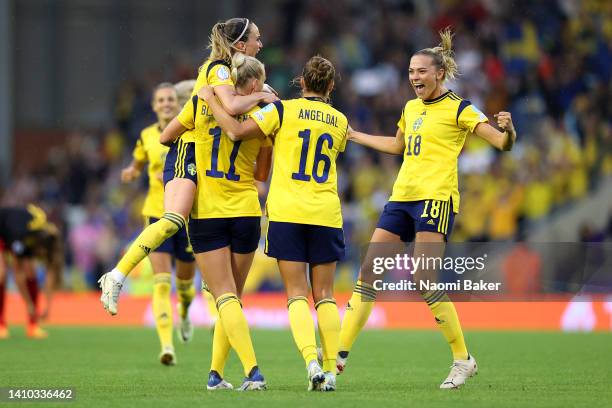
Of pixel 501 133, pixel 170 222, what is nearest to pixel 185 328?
pixel 170 222

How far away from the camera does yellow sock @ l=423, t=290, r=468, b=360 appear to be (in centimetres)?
903

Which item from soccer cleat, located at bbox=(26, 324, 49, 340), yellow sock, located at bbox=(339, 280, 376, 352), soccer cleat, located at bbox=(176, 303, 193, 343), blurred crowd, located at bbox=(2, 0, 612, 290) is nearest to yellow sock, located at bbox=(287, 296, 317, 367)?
yellow sock, located at bbox=(339, 280, 376, 352)

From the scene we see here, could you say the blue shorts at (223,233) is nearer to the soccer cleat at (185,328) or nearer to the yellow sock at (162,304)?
the yellow sock at (162,304)

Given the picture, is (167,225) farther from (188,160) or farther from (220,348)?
(220,348)

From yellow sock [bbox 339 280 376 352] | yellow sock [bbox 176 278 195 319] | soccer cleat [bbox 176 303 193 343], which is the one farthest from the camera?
soccer cleat [bbox 176 303 193 343]

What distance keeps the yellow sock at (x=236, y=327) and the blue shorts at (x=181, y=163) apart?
2.95 feet

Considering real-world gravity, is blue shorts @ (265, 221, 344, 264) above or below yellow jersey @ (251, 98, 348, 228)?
below

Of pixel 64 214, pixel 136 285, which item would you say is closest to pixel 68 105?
pixel 64 214

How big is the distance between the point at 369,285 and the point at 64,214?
1667 centimetres

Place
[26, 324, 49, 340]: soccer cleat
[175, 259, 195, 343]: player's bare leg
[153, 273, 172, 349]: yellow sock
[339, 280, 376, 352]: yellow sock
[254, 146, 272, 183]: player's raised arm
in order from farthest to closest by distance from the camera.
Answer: [26, 324, 49, 340]: soccer cleat
[175, 259, 195, 343]: player's bare leg
[153, 273, 172, 349]: yellow sock
[339, 280, 376, 352]: yellow sock
[254, 146, 272, 183]: player's raised arm

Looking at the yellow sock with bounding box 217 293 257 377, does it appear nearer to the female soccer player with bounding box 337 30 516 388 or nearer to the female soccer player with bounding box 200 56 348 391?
the female soccer player with bounding box 200 56 348 391

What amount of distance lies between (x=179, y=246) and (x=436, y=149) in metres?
3.83

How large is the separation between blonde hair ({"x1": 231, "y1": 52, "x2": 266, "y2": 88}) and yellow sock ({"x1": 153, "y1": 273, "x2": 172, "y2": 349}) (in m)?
3.66

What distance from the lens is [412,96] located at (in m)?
22.9
